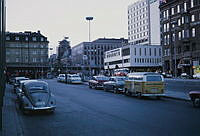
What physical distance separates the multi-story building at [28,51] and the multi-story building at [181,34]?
48.8 m

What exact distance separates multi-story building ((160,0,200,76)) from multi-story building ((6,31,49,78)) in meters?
48.8

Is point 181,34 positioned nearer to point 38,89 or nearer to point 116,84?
point 116,84

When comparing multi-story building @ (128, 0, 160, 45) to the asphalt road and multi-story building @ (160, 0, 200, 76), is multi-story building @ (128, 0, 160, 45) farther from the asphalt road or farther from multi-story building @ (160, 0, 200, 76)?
the asphalt road

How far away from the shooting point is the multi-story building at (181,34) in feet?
208

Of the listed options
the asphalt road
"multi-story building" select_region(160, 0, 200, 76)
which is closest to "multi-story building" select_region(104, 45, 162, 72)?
"multi-story building" select_region(160, 0, 200, 76)

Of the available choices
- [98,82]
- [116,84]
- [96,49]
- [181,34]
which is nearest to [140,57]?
[181,34]

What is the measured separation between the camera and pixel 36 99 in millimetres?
12938

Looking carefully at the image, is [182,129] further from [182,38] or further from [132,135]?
[182,38]

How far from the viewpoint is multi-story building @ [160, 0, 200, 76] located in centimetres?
6334

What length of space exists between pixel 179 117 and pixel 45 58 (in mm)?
98070

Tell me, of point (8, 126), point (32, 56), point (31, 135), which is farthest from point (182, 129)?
point (32, 56)

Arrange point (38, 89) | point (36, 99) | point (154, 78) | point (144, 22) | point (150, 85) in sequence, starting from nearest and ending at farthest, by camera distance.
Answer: point (36, 99), point (38, 89), point (150, 85), point (154, 78), point (144, 22)

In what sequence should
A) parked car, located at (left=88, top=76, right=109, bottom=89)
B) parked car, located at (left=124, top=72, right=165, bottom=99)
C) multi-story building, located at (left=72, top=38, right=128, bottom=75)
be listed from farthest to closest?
multi-story building, located at (left=72, top=38, right=128, bottom=75) < parked car, located at (left=88, top=76, right=109, bottom=89) < parked car, located at (left=124, top=72, right=165, bottom=99)

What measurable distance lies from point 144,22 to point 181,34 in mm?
48603
